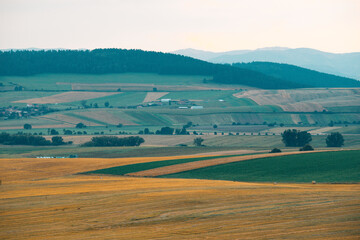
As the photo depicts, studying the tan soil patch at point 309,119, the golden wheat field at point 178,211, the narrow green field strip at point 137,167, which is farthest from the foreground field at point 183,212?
the tan soil patch at point 309,119

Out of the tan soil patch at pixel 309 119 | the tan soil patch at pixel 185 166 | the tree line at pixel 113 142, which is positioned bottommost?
the tree line at pixel 113 142

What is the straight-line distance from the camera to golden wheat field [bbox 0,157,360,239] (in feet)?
121

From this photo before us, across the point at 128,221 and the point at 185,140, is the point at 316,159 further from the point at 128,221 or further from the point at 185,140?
the point at 185,140

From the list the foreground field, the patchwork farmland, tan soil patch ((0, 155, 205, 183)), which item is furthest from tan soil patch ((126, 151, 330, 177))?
the foreground field

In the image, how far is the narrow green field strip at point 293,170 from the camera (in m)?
62.5

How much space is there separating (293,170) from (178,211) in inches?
1093

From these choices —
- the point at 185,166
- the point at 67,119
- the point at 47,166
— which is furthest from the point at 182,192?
the point at 67,119

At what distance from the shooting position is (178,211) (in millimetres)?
43500

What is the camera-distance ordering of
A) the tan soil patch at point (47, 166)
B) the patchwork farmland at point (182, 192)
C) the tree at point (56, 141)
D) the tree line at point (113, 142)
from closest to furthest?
1. the patchwork farmland at point (182, 192)
2. the tan soil patch at point (47, 166)
3. the tree line at point (113, 142)
4. the tree at point (56, 141)

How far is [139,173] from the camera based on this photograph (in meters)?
72.9

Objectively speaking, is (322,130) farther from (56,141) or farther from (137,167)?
(137,167)

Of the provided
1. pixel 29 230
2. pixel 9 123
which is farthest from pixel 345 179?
pixel 9 123

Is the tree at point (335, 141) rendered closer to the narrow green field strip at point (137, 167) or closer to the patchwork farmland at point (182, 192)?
the patchwork farmland at point (182, 192)

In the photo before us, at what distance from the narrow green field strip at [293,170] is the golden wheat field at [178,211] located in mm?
5535
